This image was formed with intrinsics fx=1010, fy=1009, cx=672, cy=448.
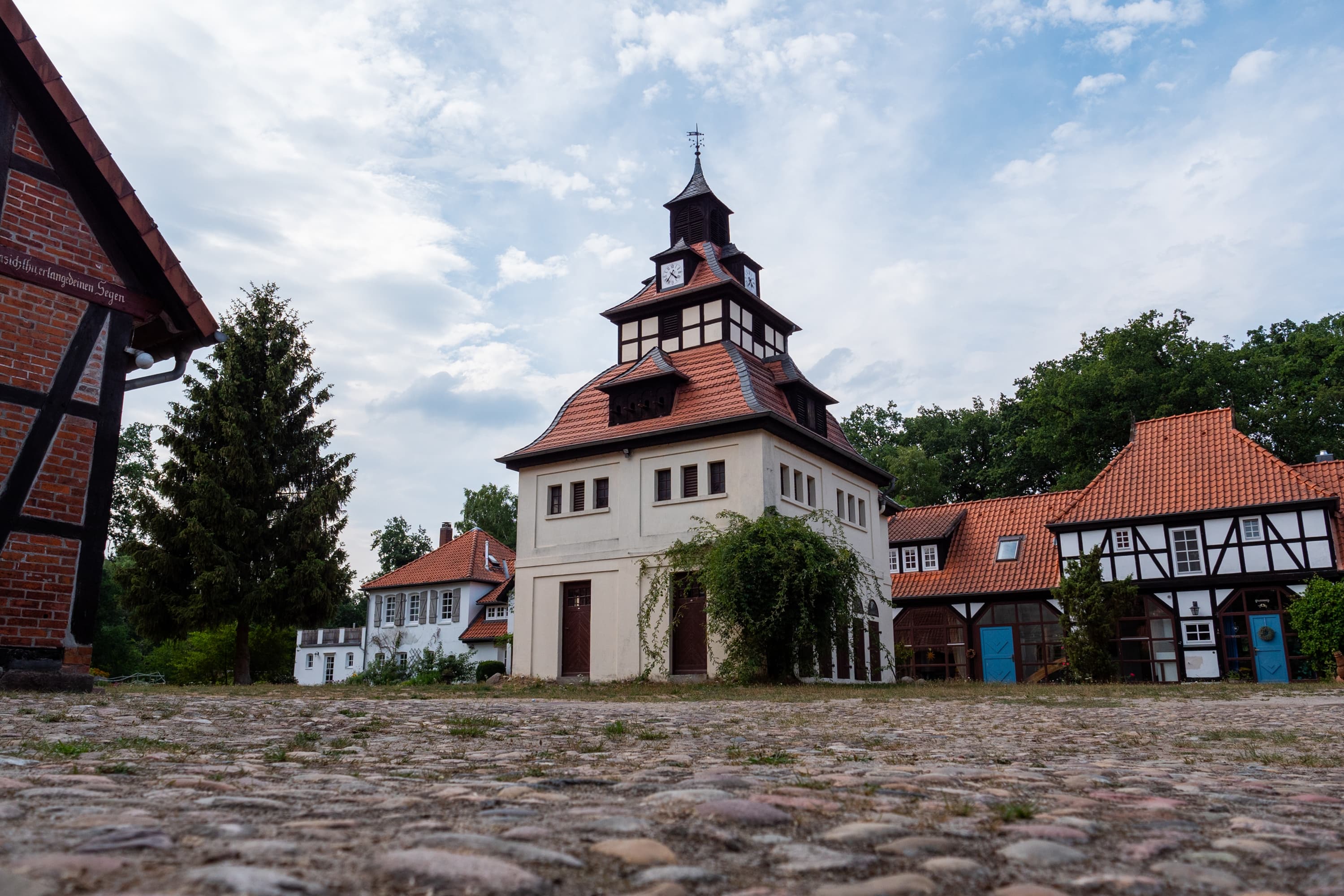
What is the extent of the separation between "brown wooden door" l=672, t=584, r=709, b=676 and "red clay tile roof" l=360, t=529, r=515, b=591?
22.8 metres

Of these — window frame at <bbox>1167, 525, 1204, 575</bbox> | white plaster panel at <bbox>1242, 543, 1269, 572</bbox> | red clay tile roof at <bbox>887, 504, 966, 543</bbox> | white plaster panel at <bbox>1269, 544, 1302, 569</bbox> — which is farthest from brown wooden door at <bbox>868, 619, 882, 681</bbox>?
white plaster panel at <bbox>1269, 544, 1302, 569</bbox>

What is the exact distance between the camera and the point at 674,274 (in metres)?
32.1

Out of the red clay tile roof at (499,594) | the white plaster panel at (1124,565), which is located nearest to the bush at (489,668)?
the red clay tile roof at (499,594)

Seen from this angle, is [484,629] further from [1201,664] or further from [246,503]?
[1201,664]

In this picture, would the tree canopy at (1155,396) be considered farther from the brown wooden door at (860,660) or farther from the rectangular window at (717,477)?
the rectangular window at (717,477)

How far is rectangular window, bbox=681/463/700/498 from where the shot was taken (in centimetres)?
2678

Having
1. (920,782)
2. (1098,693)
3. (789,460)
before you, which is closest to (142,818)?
(920,782)

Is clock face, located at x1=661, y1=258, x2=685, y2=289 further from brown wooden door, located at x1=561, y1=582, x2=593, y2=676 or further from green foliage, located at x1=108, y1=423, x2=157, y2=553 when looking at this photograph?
green foliage, located at x1=108, y1=423, x2=157, y2=553

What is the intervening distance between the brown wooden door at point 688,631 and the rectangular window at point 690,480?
2.51 meters

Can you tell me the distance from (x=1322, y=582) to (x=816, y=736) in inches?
1045

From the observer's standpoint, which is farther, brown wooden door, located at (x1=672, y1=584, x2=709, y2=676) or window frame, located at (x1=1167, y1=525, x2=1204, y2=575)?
window frame, located at (x1=1167, y1=525, x2=1204, y2=575)

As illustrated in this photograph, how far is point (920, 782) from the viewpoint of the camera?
4195 mm

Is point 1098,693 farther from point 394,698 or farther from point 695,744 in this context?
point 695,744

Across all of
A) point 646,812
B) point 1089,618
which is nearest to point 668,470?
point 1089,618
